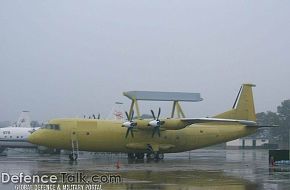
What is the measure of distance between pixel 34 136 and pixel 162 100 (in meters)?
17.5

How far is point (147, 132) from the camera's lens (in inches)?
1619

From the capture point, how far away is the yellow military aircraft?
127 feet

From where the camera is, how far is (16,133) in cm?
5191

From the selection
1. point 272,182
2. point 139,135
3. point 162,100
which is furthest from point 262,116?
point 272,182

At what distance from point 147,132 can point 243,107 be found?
34.1ft

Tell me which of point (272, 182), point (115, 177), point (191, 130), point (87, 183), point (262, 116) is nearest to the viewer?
point (87, 183)

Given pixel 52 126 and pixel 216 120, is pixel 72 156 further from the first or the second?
pixel 216 120

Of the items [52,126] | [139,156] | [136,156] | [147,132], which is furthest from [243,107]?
[52,126]

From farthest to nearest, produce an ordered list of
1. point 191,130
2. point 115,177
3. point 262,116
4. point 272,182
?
point 262,116, point 191,130, point 115,177, point 272,182

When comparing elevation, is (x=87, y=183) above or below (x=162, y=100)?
below

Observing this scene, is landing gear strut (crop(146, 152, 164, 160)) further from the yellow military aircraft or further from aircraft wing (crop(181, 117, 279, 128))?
aircraft wing (crop(181, 117, 279, 128))

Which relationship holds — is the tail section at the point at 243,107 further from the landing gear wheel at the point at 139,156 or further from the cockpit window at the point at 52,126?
the cockpit window at the point at 52,126

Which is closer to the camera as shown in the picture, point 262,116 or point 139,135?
point 139,135

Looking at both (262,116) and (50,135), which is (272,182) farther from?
(262,116)
